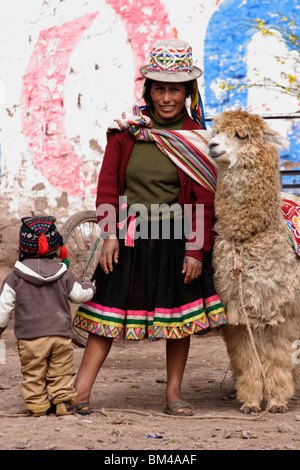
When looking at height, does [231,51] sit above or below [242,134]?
above

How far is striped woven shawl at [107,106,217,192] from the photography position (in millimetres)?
3713

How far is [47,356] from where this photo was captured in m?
3.51

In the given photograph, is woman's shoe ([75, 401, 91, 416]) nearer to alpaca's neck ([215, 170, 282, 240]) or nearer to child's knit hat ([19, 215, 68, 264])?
child's knit hat ([19, 215, 68, 264])

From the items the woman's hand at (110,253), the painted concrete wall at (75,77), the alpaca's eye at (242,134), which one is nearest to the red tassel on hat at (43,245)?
the woman's hand at (110,253)

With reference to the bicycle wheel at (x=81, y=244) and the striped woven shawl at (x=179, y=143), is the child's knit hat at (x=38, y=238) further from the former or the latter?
the bicycle wheel at (x=81, y=244)

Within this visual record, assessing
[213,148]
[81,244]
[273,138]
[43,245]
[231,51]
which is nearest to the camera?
[43,245]

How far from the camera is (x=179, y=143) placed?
12.2 feet

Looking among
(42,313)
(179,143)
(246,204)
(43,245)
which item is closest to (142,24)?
(179,143)

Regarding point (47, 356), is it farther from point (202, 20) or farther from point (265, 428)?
point (202, 20)

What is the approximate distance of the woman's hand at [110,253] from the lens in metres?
3.70

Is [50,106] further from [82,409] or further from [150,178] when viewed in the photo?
[82,409]

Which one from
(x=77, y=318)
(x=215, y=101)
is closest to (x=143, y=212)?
(x=77, y=318)

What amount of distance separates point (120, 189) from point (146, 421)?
118 cm

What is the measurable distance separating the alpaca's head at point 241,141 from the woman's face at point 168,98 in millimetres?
255
